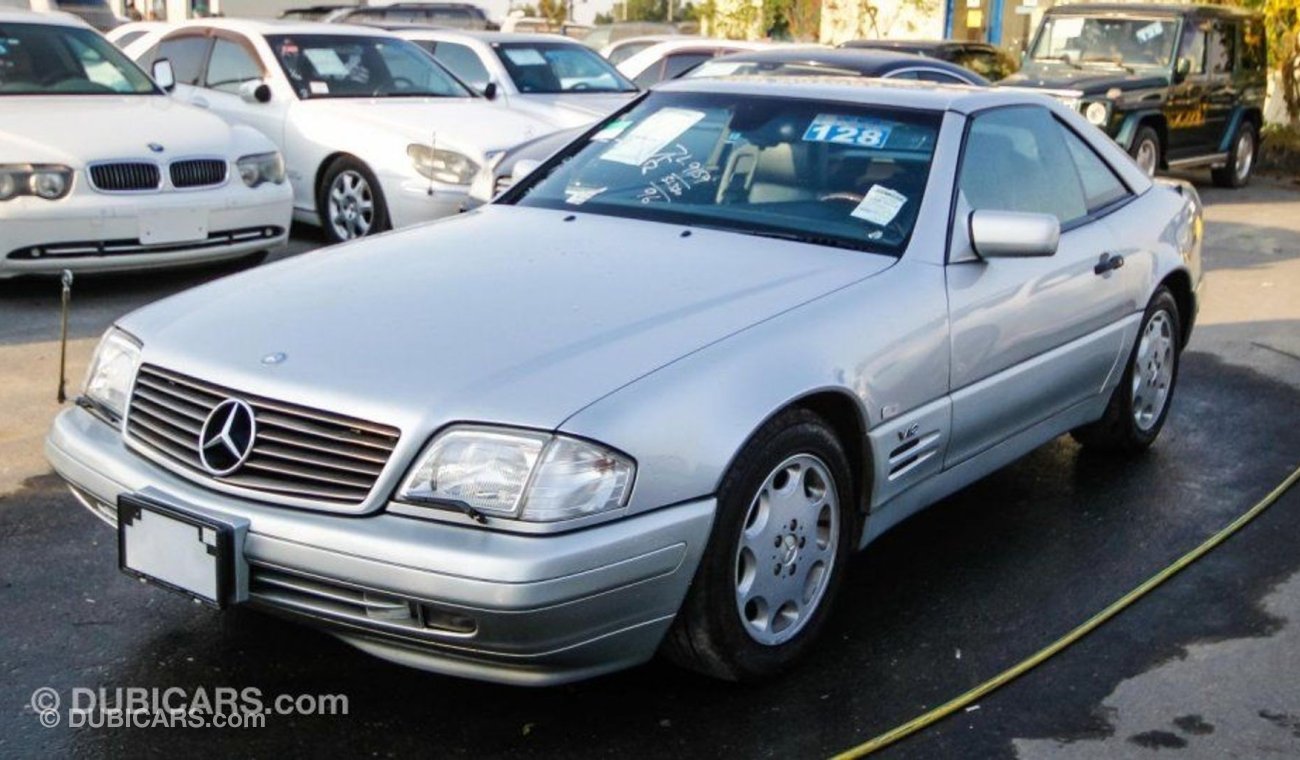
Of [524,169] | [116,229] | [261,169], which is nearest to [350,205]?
[261,169]

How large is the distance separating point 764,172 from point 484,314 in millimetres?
1290

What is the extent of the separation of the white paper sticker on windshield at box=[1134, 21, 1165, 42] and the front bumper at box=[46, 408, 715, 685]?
42.4 ft

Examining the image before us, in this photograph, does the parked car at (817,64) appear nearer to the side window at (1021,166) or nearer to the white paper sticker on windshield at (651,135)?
the side window at (1021,166)

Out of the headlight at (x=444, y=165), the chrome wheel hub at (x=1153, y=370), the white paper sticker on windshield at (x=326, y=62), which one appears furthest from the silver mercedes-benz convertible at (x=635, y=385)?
the white paper sticker on windshield at (x=326, y=62)

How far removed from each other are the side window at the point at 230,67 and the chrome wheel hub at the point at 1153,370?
22.1 ft

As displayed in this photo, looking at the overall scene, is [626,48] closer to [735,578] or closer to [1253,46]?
[1253,46]

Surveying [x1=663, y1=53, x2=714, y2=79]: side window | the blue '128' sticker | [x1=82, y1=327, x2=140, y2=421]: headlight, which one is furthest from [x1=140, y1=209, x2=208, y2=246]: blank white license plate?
[x1=663, y1=53, x2=714, y2=79]: side window

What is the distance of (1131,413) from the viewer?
5617 millimetres

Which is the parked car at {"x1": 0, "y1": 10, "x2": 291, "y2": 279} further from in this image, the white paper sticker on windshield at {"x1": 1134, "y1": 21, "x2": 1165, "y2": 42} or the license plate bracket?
the white paper sticker on windshield at {"x1": 1134, "y1": 21, "x2": 1165, "y2": 42}

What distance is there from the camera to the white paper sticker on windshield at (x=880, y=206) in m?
4.46

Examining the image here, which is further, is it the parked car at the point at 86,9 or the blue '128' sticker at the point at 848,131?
the parked car at the point at 86,9

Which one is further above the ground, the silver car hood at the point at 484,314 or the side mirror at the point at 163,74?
the side mirror at the point at 163,74

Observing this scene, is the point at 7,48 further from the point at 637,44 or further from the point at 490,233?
the point at 637,44

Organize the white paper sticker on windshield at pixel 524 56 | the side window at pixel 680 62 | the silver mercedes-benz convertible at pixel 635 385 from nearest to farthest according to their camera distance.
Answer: the silver mercedes-benz convertible at pixel 635 385 → the white paper sticker on windshield at pixel 524 56 → the side window at pixel 680 62
